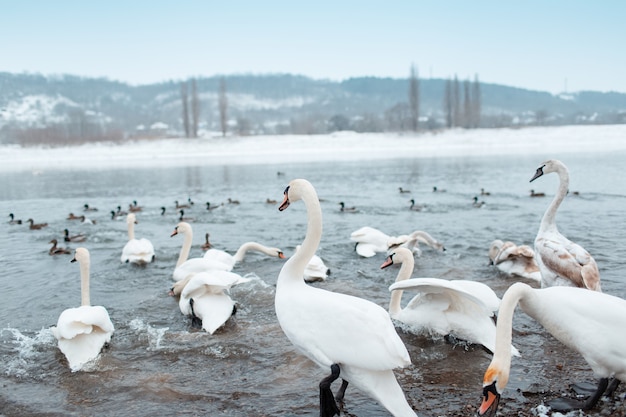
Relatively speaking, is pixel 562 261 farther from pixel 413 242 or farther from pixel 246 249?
pixel 246 249

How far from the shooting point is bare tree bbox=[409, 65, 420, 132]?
64.9m

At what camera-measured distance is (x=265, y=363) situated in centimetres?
509

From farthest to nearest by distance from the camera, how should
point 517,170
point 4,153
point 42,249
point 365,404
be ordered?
point 4,153 < point 517,170 < point 42,249 < point 365,404

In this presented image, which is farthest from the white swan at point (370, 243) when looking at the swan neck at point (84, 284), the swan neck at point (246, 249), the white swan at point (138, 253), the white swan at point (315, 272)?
the swan neck at point (84, 284)

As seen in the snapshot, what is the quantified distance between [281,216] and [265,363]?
9971 mm

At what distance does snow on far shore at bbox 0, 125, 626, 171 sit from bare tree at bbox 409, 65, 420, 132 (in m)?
5.87

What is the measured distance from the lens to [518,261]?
25.9 feet

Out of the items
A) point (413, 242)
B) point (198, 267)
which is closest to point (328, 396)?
point (198, 267)

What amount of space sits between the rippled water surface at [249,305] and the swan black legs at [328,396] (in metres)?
0.36

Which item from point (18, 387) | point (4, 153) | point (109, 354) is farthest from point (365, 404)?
point (4, 153)

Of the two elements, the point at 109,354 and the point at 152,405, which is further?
the point at 109,354

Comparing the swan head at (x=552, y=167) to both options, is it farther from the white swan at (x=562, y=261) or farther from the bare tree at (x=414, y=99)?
the bare tree at (x=414, y=99)

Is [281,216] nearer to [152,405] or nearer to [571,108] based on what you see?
[152,405]

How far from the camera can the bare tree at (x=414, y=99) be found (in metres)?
64.9
